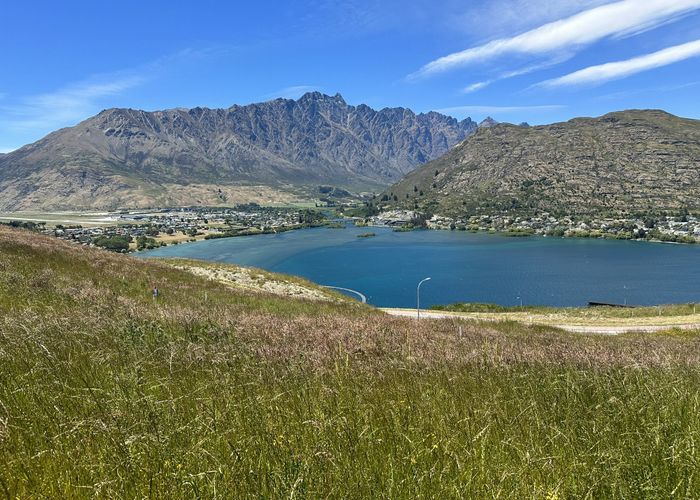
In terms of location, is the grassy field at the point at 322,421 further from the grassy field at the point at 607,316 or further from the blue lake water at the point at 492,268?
the blue lake water at the point at 492,268

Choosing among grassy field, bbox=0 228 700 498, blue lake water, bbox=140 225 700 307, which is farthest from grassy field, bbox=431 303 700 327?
blue lake water, bbox=140 225 700 307

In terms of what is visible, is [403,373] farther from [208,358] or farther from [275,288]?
[275,288]

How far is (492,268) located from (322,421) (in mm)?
136122

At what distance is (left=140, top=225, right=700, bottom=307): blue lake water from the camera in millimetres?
96062

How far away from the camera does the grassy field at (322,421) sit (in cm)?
284

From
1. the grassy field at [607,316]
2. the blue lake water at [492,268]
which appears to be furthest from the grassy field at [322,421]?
the blue lake water at [492,268]

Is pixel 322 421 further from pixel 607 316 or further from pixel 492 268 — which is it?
pixel 492 268

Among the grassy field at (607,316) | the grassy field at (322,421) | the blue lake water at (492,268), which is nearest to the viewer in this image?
the grassy field at (322,421)

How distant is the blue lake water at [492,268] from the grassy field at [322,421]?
276 ft

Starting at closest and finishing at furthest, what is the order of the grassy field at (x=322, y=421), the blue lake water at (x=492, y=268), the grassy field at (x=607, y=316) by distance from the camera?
1. the grassy field at (x=322, y=421)
2. the grassy field at (x=607, y=316)
3. the blue lake water at (x=492, y=268)

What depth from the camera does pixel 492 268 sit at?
132m

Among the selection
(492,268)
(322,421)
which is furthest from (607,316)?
(492,268)

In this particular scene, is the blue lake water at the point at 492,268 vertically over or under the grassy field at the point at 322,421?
under

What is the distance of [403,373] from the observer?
534 centimetres
